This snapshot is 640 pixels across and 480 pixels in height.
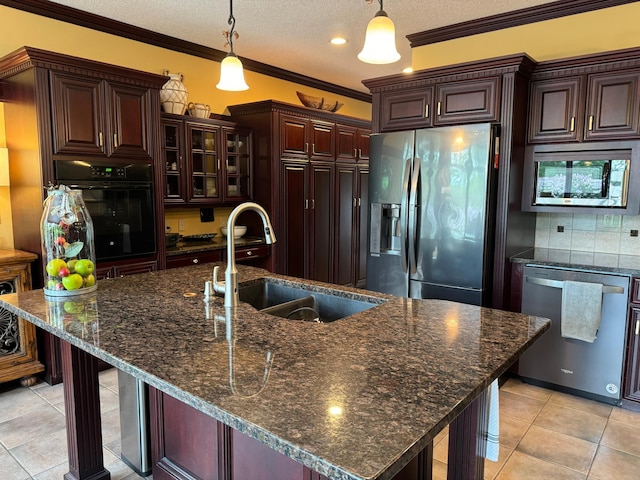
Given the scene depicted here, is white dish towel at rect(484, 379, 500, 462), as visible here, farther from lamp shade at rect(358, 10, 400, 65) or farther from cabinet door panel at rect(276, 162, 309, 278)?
cabinet door panel at rect(276, 162, 309, 278)

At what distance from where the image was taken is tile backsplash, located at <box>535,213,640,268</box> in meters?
3.21

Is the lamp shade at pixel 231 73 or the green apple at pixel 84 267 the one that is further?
the lamp shade at pixel 231 73

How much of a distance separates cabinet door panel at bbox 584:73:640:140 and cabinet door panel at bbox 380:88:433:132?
106 cm

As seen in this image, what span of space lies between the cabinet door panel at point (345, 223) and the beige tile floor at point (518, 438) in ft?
8.43

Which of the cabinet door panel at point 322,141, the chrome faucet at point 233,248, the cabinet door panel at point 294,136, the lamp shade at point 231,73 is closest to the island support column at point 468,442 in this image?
the chrome faucet at point 233,248

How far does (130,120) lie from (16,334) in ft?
5.57

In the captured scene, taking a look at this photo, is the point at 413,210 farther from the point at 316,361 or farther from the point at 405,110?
the point at 316,361

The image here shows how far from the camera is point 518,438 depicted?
8.38 ft

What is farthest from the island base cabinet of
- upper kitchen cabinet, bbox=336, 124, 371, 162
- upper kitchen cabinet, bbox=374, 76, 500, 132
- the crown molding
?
upper kitchen cabinet, bbox=336, 124, 371, 162

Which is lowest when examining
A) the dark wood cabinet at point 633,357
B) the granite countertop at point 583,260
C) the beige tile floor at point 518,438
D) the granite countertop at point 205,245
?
the beige tile floor at point 518,438

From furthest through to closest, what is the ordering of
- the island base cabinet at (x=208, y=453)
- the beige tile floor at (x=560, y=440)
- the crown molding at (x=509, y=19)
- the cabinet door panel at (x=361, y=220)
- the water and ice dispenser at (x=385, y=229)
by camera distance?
1. the cabinet door panel at (x=361, y=220)
2. the water and ice dispenser at (x=385, y=229)
3. the crown molding at (x=509, y=19)
4. the beige tile floor at (x=560, y=440)
5. the island base cabinet at (x=208, y=453)

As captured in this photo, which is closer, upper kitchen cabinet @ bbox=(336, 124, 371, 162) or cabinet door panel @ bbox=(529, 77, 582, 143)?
cabinet door panel @ bbox=(529, 77, 582, 143)

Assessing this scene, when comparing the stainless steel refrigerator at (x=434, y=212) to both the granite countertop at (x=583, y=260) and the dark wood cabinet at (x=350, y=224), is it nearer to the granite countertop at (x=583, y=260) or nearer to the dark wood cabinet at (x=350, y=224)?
the granite countertop at (x=583, y=260)

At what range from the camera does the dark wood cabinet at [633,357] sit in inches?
109
